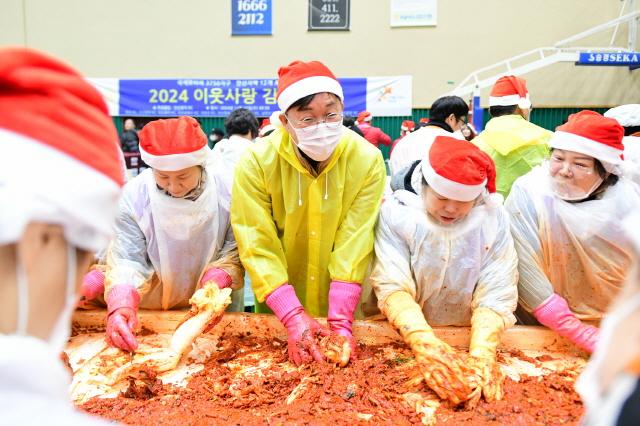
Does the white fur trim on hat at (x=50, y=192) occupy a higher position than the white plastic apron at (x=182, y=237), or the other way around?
the white fur trim on hat at (x=50, y=192)

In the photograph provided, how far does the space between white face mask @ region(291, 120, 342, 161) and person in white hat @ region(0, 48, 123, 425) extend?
4.25ft

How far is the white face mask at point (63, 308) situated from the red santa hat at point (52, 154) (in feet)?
0.10

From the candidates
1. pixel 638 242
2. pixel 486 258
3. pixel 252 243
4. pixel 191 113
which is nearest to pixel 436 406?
pixel 486 258

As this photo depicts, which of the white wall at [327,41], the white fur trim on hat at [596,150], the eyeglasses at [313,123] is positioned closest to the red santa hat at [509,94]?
the white fur trim on hat at [596,150]

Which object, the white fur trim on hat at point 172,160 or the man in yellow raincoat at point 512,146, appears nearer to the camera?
the white fur trim on hat at point 172,160

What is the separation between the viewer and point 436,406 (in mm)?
1502

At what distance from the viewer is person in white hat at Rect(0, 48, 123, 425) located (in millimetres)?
564

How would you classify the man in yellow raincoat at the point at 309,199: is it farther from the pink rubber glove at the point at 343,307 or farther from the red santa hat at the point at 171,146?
the red santa hat at the point at 171,146

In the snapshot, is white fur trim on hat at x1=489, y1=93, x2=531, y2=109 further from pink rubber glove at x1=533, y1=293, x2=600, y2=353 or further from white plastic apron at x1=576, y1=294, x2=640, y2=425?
white plastic apron at x1=576, y1=294, x2=640, y2=425

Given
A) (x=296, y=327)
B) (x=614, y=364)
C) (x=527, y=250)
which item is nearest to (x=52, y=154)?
(x=614, y=364)

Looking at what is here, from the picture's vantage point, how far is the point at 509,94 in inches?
142

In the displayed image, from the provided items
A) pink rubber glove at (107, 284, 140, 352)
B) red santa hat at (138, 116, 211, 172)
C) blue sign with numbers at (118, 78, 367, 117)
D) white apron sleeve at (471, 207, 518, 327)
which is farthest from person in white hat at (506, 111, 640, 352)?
blue sign with numbers at (118, 78, 367, 117)

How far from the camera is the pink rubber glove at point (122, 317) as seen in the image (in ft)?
6.00

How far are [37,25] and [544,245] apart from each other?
10.5 metres
